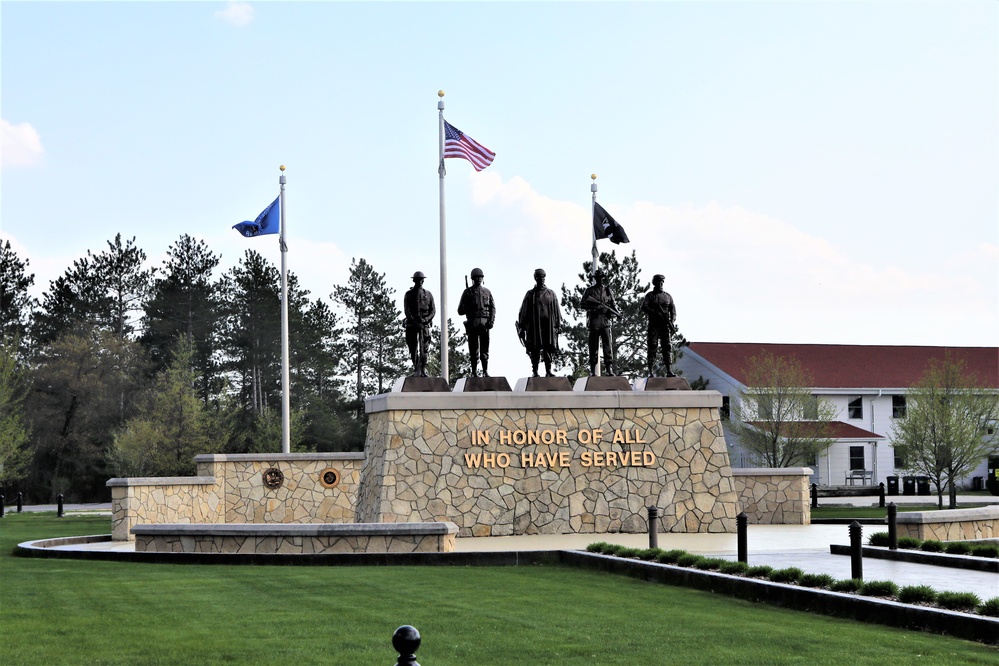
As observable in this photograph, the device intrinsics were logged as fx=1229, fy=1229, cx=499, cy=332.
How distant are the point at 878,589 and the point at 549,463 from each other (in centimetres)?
1193

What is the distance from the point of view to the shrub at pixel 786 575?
521 inches

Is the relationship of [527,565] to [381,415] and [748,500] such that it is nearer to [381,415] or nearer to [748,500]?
[381,415]

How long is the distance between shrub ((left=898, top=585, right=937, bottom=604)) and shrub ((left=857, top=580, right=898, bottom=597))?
0.79 ft

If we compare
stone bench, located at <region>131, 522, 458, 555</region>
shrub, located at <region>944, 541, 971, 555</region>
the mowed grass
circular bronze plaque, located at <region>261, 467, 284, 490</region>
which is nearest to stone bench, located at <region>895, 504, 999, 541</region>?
shrub, located at <region>944, 541, 971, 555</region>

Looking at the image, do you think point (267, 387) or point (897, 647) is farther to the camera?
point (267, 387)

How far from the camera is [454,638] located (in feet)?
33.5

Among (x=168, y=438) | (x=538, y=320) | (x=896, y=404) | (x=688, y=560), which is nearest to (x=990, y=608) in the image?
(x=688, y=560)

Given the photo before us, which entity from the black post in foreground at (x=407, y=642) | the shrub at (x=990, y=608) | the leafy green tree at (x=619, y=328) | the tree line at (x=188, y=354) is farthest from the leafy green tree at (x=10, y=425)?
the black post in foreground at (x=407, y=642)

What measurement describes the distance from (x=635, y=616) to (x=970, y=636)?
297cm

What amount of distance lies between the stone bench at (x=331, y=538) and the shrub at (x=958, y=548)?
6953 millimetres

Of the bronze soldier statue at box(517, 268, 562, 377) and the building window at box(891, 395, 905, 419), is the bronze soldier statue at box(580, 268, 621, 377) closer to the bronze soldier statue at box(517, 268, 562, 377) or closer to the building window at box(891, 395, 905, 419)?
the bronze soldier statue at box(517, 268, 562, 377)

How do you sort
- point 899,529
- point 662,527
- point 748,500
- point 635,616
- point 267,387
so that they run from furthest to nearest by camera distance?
1. point 267,387
2. point 748,500
3. point 662,527
4. point 899,529
5. point 635,616

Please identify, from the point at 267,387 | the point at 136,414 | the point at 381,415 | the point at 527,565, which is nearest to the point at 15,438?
the point at 136,414

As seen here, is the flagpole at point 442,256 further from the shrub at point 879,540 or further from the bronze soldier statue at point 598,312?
the shrub at point 879,540
